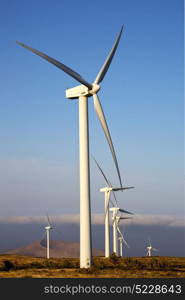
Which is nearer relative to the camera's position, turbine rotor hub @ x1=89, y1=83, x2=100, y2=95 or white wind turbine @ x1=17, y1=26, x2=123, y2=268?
white wind turbine @ x1=17, y1=26, x2=123, y2=268

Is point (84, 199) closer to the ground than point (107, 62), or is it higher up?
closer to the ground

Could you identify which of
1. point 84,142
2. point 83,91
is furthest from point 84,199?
point 83,91

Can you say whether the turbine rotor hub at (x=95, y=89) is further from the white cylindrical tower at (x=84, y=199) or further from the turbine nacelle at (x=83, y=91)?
the white cylindrical tower at (x=84, y=199)

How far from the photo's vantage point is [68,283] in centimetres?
4341

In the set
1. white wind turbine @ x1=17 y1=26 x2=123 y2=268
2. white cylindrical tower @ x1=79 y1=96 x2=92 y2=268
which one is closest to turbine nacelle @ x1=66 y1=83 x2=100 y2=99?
white wind turbine @ x1=17 y1=26 x2=123 y2=268

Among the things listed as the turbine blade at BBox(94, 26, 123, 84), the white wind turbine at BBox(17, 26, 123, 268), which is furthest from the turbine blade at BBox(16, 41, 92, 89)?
the turbine blade at BBox(94, 26, 123, 84)

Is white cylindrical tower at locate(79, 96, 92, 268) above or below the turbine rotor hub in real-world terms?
below

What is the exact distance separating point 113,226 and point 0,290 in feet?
298

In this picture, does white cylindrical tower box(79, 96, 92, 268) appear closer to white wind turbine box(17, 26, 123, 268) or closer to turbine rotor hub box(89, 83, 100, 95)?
white wind turbine box(17, 26, 123, 268)

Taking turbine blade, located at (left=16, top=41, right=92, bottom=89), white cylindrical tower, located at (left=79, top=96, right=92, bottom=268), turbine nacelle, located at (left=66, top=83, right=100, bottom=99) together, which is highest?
turbine blade, located at (left=16, top=41, right=92, bottom=89)

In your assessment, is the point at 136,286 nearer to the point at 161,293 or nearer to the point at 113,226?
the point at 161,293

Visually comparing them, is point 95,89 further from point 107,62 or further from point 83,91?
point 107,62

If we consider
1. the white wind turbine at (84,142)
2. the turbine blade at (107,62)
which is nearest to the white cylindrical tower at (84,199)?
the white wind turbine at (84,142)

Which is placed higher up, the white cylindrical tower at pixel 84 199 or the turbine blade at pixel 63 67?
the turbine blade at pixel 63 67
